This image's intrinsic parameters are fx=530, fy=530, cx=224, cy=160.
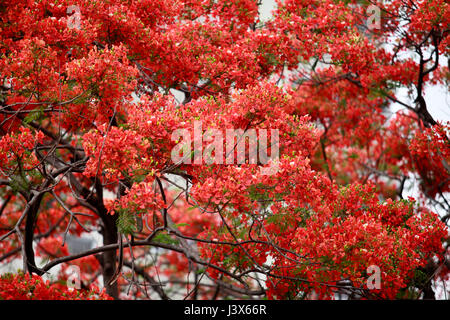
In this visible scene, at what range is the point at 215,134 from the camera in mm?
4121

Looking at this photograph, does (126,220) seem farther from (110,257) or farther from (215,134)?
(110,257)

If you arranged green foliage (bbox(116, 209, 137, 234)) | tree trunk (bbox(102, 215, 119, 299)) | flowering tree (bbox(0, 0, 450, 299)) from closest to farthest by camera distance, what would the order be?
green foliage (bbox(116, 209, 137, 234)), flowering tree (bbox(0, 0, 450, 299)), tree trunk (bbox(102, 215, 119, 299))

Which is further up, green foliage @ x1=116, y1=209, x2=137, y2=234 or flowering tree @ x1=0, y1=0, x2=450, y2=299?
flowering tree @ x1=0, y1=0, x2=450, y2=299

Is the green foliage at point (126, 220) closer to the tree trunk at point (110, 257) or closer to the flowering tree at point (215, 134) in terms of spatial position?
the flowering tree at point (215, 134)

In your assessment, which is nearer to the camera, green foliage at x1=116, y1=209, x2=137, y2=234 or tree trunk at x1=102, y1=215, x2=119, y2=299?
green foliage at x1=116, y1=209, x2=137, y2=234

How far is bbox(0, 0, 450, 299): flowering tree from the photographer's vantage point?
412 cm

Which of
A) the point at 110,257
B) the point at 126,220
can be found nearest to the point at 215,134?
the point at 126,220

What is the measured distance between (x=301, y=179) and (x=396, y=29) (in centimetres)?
397

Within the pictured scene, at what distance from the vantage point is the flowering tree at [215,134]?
13.5 feet

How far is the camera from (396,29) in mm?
7223

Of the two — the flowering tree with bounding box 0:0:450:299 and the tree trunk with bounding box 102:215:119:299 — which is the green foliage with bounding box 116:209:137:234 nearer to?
the flowering tree with bounding box 0:0:450:299

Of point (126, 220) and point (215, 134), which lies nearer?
point (126, 220)

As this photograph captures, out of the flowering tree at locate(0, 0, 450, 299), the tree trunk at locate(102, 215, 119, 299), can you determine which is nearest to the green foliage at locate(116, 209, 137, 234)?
the flowering tree at locate(0, 0, 450, 299)

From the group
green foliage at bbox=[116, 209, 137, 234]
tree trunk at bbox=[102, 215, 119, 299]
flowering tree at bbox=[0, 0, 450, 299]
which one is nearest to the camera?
green foliage at bbox=[116, 209, 137, 234]
